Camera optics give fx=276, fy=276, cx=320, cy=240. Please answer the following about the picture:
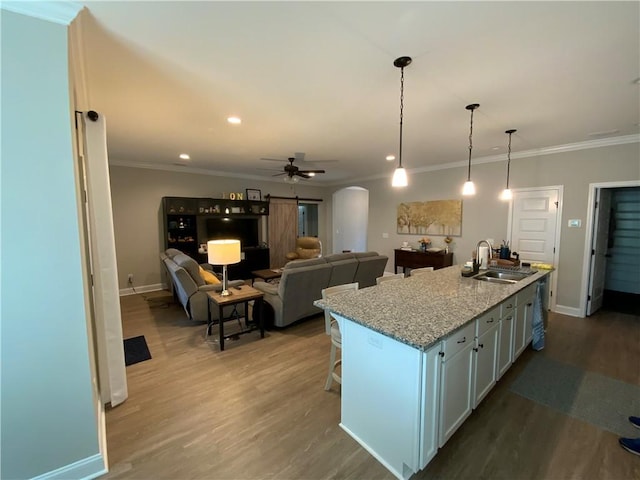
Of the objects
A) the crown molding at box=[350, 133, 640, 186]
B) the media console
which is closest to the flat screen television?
the media console

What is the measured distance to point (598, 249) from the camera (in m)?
4.34

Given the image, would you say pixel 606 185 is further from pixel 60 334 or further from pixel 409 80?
pixel 60 334

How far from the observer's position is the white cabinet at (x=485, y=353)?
197 centimetres

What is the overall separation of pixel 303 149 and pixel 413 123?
1.85m

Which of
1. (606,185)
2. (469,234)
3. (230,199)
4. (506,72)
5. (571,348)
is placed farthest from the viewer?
(230,199)

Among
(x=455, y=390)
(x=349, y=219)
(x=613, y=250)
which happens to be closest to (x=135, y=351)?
(x=455, y=390)

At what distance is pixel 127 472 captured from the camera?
169cm

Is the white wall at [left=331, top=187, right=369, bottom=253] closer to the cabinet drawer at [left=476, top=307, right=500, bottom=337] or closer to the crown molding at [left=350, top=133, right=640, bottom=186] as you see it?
the crown molding at [left=350, top=133, right=640, bottom=186]

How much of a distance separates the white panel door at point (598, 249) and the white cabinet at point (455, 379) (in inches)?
153

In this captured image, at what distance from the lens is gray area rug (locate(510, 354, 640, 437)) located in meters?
2.14

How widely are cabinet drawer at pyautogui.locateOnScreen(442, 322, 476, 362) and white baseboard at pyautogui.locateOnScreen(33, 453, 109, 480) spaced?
217 cm

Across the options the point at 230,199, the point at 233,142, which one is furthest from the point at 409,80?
the point at 230,199

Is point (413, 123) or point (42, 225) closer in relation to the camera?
point (42, 225)

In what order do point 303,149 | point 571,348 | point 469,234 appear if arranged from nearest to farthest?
1. point 571,348
2. point 303,149
3. point 469,234
